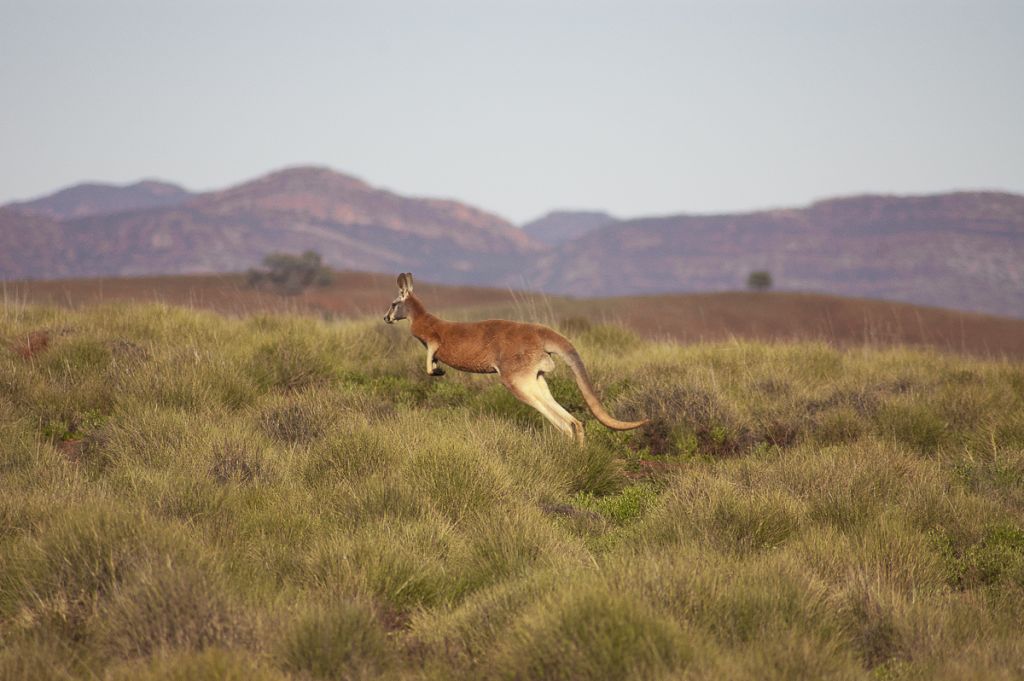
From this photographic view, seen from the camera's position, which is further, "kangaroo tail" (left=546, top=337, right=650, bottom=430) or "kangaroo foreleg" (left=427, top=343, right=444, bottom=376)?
"kangaroo foreleg" (left=427, top=343, right=444, bottom=376)

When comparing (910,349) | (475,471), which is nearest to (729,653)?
(475,471)

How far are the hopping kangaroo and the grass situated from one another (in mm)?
452

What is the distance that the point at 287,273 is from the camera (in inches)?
2808

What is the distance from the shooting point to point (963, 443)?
8.84 meters

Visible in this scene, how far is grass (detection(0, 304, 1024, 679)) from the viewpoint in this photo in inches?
153

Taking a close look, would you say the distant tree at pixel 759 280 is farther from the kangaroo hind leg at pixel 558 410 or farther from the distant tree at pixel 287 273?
the kangaroo hind leg at pixel 558 410

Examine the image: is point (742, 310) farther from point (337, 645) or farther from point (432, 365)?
point (337, 645)

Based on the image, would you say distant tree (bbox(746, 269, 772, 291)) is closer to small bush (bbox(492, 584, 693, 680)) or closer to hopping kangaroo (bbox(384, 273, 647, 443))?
hopping kangaroo (bbox(384, 273, 647, 443))

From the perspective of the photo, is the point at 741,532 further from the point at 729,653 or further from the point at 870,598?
the point at 729,653

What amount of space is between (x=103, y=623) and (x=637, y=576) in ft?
8.63

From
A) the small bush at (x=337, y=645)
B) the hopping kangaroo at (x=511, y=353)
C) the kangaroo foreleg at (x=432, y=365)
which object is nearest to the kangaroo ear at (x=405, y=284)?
the hopping kangaroo at (x=511, y=353)

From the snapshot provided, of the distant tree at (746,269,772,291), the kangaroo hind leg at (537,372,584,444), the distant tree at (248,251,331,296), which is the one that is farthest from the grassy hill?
the kangaroo hind leg at (537,372,584,444)

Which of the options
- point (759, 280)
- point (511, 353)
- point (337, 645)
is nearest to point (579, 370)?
point (511, 353)

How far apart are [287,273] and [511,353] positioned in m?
66.7
